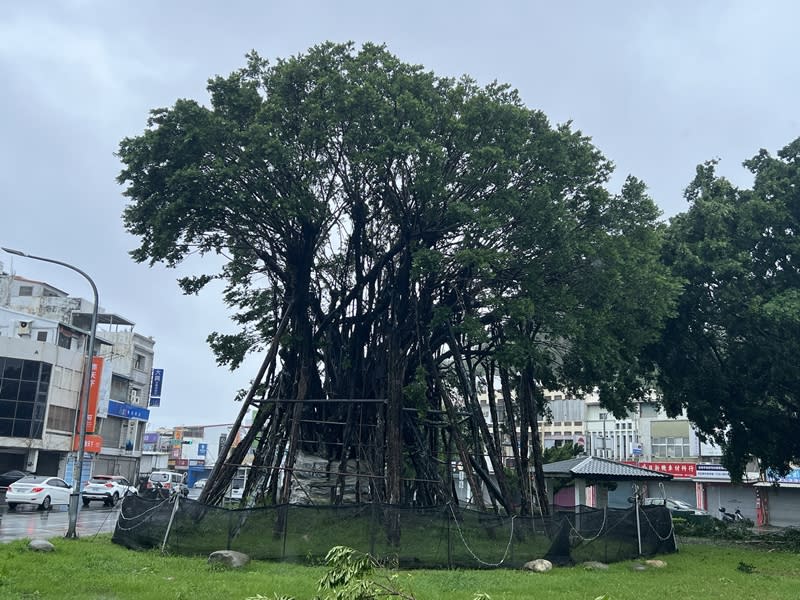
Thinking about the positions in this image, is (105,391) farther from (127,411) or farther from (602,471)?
(602,471)

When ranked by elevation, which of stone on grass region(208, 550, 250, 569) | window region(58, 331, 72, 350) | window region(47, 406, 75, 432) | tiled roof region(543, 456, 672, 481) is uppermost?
window region(58, 331, 72, 350)

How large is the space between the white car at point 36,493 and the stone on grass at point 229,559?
18122mm

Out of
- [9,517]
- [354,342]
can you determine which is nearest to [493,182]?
[354,342]

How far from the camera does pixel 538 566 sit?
57.0 feet

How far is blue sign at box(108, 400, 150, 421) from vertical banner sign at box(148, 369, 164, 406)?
5.12ft

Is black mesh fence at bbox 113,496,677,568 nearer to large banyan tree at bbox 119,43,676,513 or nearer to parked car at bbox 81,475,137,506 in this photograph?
large banyan tree at bbox 119,43,676,513

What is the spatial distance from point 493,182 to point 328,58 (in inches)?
234

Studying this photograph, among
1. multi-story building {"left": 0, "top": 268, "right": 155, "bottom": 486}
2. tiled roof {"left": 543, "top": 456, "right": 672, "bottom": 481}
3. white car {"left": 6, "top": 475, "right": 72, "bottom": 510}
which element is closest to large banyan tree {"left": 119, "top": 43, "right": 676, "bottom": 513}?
tiled roof {"left": 543, "top": 456, "right": 672, "bottom": 481}

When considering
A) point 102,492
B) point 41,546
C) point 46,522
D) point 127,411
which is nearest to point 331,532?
point 41,546

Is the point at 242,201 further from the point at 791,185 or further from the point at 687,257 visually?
the point at 791,185

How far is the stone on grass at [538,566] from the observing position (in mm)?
17281

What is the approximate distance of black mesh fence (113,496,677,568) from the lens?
54.3ft

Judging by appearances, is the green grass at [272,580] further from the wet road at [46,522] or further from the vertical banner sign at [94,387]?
the vertical banner sign at [94,387]

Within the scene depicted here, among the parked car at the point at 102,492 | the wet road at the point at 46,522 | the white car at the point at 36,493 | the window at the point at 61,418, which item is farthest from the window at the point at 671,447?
the white car at the point at 36,493
